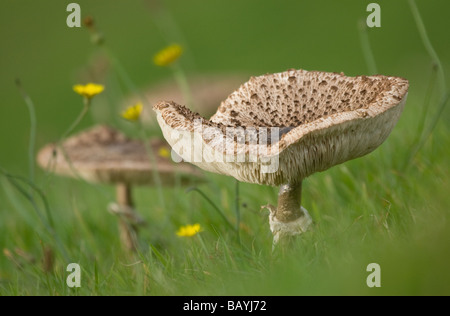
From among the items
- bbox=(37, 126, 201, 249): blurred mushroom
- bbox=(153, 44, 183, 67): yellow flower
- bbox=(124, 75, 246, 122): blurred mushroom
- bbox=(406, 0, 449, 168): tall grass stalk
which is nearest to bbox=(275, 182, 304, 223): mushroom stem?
bbox=(406, 0, 449, 168): tall grass stalk

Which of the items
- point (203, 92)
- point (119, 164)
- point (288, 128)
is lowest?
point (288, 128)

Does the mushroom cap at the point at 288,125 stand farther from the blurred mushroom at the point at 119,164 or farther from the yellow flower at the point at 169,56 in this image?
the blurred mushroom at the point at 119,164

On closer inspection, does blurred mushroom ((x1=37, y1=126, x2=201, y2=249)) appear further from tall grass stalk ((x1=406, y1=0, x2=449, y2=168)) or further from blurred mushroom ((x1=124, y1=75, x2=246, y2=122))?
blurred mushroom ((x1=124, y1=75, x2=246, y2=122))

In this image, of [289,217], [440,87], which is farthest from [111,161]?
[440,87]

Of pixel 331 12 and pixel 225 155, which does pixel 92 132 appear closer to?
pixel 225 155

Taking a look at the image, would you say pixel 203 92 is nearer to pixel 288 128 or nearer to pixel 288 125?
pixel 288 125

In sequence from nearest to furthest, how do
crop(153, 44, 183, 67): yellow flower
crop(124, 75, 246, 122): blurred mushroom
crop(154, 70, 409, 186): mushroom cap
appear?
crop(154, 70, 409, 186): mushroom cap → crop(153, 44, 183, 67): yellow flower → crop(124, 75, 246, 122): blurred mushroom

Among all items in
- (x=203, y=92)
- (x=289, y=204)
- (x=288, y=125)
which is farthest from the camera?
(x=203, y=92)
